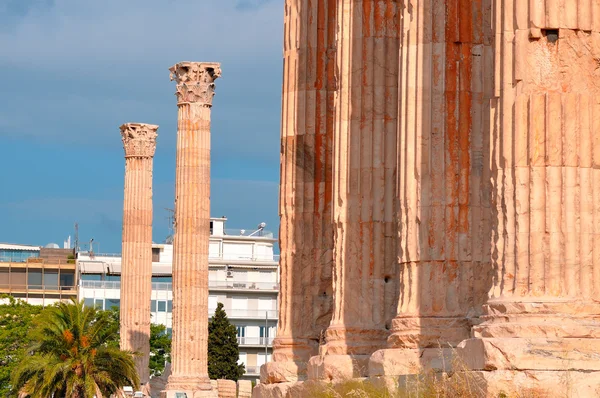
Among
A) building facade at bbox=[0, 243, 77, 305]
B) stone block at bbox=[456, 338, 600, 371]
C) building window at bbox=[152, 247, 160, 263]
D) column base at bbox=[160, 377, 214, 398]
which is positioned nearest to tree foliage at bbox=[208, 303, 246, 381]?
Answer: building facade at bbox=[0, 243, 77, 305]

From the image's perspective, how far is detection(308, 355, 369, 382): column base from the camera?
2281 cm

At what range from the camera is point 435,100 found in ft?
70.4

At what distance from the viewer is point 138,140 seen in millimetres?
58438

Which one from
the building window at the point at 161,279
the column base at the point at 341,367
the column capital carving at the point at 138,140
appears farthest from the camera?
the building window at the point at 161,279

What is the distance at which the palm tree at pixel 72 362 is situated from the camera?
170ft

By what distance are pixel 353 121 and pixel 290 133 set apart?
376cm

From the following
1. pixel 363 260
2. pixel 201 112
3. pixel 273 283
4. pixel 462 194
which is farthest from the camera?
pixel 273 283

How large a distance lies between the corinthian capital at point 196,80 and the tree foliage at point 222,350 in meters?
44.1

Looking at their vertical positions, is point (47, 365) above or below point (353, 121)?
below

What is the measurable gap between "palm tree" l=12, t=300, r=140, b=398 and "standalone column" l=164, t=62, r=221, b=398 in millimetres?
4081

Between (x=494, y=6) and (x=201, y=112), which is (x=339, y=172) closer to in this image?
(x=494, y=6)

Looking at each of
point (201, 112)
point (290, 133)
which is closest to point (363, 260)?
point (290, 133)

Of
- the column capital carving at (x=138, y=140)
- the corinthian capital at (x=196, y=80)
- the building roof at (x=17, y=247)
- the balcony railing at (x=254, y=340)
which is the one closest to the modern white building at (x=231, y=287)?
the balcony railing at (x=254, y=340)

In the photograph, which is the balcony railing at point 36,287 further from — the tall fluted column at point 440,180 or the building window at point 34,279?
the tall fluted column at point 440,180
